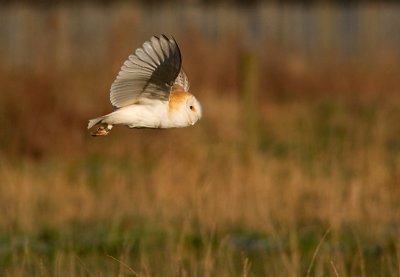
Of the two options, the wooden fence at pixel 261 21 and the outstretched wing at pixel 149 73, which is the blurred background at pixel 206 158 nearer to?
the wooden fence at pixel 261 21

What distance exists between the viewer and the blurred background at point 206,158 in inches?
277

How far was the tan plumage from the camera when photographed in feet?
14.2

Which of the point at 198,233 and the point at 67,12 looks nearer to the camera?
the point at 198,233

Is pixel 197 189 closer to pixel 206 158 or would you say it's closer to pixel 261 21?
pixel 206 158

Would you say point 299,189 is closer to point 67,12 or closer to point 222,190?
point 222,190

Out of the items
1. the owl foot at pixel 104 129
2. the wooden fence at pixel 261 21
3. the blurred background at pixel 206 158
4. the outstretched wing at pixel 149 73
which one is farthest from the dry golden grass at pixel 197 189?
the wooden fence at pixel 261 21

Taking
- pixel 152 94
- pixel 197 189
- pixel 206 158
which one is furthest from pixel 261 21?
pixel 152 94

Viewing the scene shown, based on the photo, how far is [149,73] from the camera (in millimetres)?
4457

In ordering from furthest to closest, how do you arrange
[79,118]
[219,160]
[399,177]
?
[79,118]
[219,160]
[399,177]

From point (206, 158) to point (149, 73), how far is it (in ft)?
18.7

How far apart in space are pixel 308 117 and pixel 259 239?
290 inches

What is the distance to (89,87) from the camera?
44.8ft

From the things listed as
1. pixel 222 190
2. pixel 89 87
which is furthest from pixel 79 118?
pixel 222 190

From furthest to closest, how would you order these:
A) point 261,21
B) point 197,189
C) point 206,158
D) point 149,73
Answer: point 261,21 < point 206,158 < point 197,189 < point 149,73
